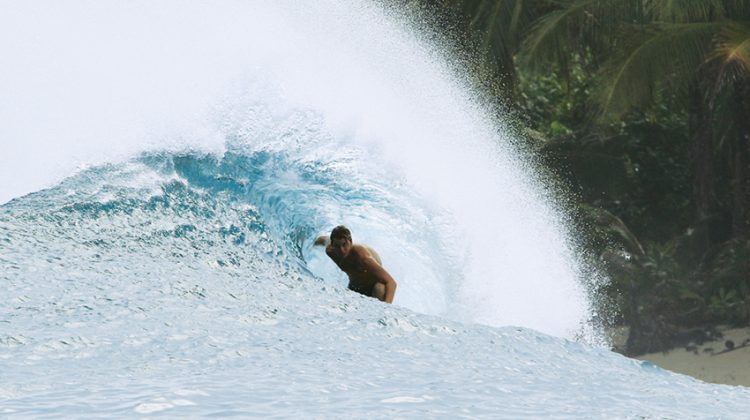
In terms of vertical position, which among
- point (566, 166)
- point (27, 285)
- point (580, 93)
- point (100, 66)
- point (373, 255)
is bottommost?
point (27, 285)

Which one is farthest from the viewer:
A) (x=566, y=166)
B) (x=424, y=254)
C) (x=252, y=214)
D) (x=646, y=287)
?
(x=566, y=166)

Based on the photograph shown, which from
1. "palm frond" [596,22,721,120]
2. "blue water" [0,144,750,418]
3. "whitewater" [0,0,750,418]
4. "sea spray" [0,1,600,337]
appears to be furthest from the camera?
"palm frond" [596,22,721,120]

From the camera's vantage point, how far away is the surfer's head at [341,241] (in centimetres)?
910

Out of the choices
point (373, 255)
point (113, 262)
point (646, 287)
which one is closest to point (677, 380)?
point (373, 255)

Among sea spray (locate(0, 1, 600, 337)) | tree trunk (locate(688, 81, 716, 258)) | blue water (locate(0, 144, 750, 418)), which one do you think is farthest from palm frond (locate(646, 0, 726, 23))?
blue water (locate(0, 144, 750, 418))

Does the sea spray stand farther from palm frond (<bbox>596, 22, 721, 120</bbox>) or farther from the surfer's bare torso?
palm frond (<bbox>596, 22, 721, 120</bbox>)

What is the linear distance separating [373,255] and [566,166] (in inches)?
445

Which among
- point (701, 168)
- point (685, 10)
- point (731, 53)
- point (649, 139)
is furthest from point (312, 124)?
point (649, 139)

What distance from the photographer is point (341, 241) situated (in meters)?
9.09

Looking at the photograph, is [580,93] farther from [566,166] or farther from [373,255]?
[373,255]

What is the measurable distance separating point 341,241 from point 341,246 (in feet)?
0.11

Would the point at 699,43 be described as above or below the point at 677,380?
above

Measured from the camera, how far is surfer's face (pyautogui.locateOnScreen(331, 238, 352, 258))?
9102 millimetres

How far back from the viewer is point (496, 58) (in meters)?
19.2
